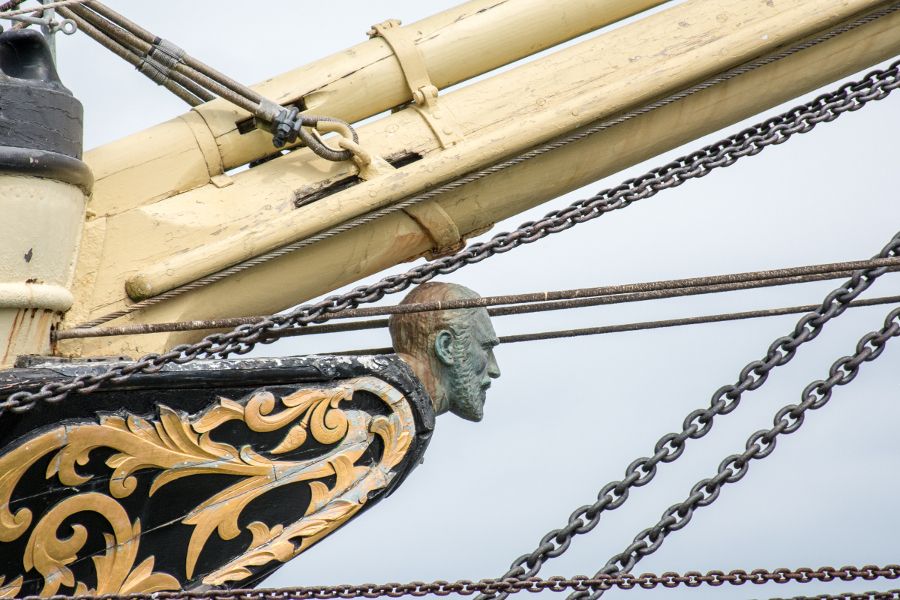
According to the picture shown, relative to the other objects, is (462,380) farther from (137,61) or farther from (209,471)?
(137,61)

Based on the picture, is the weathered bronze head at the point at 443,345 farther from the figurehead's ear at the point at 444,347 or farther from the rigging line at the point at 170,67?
the rigging line at the point at 170,67

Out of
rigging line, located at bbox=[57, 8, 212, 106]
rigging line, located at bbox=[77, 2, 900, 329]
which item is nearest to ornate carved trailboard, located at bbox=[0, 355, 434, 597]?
rigging line, located at bbox=[77, 2, 900, 329]

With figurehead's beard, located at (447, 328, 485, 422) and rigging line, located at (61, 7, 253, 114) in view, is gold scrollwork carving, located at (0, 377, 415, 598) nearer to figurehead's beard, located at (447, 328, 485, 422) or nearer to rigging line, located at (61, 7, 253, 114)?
figurehead's beard, located at (447, 328, 485, 422)

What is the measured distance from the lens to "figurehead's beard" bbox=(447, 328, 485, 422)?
4.00 m

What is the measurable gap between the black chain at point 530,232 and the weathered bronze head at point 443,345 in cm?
31

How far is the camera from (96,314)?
3.77 meters

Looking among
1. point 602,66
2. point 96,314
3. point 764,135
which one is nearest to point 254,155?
point 96,314

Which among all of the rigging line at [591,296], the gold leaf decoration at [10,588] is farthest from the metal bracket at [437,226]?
the gold leaf decoration at [10,588]

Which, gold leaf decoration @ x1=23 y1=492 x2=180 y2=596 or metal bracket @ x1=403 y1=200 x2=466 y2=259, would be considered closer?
gold leaf decoration @ x1=23 y1=492 x2=180 y2=596

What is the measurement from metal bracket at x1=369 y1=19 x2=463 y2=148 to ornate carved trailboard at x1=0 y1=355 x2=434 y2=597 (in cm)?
61

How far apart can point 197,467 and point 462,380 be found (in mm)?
696

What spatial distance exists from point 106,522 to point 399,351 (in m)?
0.84

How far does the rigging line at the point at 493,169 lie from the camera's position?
3822 mm

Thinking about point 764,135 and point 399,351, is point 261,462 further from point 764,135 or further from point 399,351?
point 764,135
